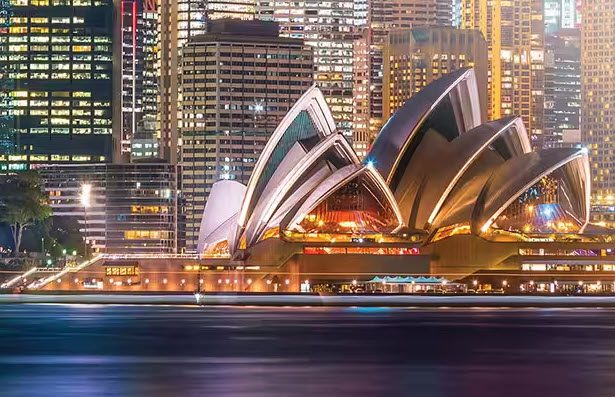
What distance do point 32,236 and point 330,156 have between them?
59806mm

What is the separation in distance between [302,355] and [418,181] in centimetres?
8747

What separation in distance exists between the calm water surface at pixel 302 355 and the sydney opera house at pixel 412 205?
56691 millimetres

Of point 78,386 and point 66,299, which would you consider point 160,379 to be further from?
point 66,299

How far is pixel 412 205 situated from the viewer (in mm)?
131750

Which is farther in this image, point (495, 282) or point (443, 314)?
point (495, 282)

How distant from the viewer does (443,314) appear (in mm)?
73188

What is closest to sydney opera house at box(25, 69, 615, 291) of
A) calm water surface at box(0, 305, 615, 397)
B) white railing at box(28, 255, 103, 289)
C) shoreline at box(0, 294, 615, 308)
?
white railing at box(28, 255, 103, 289)

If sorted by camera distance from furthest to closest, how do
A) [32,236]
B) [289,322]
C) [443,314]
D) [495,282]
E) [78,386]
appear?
[32,236]
[495,282]
[443,314]
[289,322]
[78,386]

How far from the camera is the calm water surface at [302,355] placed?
34.8 m

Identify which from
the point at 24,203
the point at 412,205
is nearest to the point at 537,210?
the point at 412,205

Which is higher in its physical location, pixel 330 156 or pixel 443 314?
pixel 330 156

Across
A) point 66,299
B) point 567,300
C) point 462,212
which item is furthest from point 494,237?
point 66,299

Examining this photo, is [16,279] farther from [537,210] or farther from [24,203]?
[537,210]

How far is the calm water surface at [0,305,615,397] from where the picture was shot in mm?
34781
